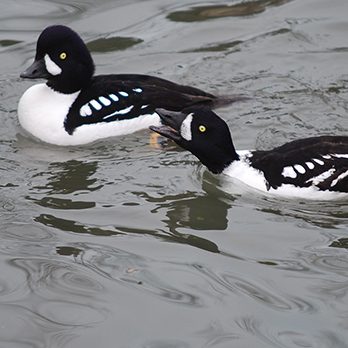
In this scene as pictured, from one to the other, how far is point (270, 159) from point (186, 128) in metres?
0.71

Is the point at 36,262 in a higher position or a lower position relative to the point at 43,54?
lower

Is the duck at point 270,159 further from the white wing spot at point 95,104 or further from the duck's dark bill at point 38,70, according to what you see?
the duck's dark bill at point 38,70

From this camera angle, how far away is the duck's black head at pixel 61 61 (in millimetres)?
10414

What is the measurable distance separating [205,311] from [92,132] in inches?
138

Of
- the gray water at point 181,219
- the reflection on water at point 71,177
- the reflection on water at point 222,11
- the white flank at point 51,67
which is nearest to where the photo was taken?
the gray water at point 181,219

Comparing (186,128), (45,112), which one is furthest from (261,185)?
(45,112)

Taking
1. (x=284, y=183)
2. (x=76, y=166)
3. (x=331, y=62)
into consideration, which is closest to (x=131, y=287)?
(x=284, y=183)

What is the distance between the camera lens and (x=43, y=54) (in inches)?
412

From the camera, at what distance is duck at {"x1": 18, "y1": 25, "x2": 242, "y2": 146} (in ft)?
34.1

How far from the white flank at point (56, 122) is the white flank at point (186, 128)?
143 cm

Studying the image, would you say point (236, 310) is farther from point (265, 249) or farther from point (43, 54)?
point (43, 54)

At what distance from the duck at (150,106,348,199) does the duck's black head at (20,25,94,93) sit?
163cm

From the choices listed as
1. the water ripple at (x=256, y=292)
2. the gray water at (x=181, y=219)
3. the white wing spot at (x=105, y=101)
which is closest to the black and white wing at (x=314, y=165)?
the gray water at (x=181, y=219)

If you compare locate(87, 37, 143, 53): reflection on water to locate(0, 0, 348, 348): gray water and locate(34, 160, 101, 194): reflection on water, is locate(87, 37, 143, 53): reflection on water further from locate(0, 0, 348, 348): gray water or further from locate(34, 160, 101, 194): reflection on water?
locate(34, 160, 101, 194): reflection on water
